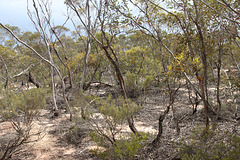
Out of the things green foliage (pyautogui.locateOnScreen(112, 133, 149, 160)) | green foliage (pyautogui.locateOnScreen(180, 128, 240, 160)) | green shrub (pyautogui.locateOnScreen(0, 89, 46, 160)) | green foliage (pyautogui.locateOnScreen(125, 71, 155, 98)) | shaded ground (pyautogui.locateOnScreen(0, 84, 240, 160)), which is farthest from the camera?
green foliage (pyautogui.locateOnScreen(125, 71, 155, 98))

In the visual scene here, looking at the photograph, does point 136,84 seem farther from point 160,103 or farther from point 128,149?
point 128,149

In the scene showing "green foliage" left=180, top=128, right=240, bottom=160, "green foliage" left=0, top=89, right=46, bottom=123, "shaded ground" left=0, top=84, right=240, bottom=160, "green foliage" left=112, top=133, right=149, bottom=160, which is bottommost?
"shaded ground" left=0, top=84, right=240, bottom=160

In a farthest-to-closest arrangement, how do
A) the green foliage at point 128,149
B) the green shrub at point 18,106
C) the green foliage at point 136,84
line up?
1. the green foliage at point 136,84
2. the green shrub at point 18,106
3. the green foliage at point 128,149

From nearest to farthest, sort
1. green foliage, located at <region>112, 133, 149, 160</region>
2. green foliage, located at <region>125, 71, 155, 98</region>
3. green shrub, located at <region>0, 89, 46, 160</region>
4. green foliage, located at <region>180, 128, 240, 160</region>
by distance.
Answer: green foliage, located at <region>180, 128, 240, 160</region> < green foliage, located at <region>112, 133, 149, 160</region> < green shrub, located at <region>0, 89, 46, 160</region> < green foliage, located at <region>125, 71, 155, 98</region>

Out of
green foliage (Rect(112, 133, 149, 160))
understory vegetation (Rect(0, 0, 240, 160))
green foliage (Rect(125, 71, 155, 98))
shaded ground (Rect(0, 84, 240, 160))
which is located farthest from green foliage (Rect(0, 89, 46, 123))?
green foliage (Rect(125, 71, 155, 98))

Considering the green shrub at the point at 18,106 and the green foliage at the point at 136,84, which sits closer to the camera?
Result: the green shrub at the point at 18,106

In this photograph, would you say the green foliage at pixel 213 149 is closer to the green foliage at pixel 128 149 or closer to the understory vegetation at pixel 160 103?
the understory vegetation at pixel 160 103

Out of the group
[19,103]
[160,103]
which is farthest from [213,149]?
[160,103]

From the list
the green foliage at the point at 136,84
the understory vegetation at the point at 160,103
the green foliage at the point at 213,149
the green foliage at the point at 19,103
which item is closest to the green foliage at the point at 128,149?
the understory vegetation at the point at 160,103

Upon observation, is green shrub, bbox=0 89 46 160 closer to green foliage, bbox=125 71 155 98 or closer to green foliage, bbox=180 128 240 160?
green foliage, bbox=180 128 240 160

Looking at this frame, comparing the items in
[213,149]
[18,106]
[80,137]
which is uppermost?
[18,106]

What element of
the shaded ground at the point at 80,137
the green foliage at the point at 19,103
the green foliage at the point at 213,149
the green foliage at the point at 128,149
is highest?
the green foliage at the point at 19,103

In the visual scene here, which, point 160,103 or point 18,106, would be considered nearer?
point 18,106

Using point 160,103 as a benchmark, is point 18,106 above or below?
above
